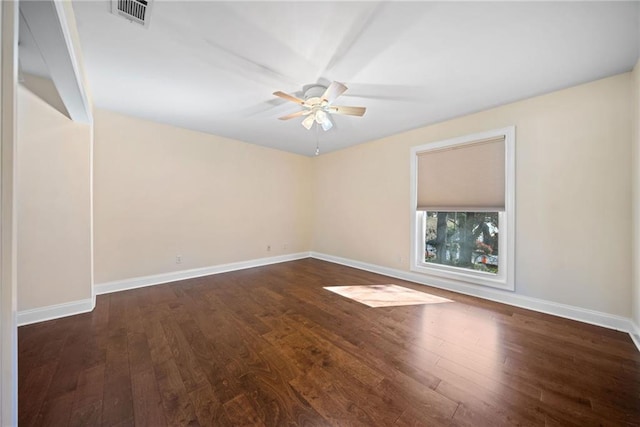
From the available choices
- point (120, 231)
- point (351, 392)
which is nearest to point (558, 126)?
point (351, 392)

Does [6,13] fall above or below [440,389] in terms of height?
above

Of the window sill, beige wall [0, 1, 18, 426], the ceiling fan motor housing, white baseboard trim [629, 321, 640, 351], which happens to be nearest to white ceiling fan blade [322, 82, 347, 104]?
the ceiling fan motor housing

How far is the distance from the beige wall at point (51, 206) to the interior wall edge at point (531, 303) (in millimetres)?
4175

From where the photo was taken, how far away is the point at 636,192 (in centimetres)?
206

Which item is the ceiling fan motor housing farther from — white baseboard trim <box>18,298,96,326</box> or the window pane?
white baseboard trim <box>18,298,96,326</box>

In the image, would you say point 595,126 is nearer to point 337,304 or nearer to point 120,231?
point 337,304

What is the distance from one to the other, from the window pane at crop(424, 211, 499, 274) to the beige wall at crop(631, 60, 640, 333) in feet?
3.45

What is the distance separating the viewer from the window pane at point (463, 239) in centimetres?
302

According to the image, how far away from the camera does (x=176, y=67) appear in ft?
6.95

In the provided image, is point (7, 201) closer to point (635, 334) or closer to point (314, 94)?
point (314, 94)

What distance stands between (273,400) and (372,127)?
11.6 feet

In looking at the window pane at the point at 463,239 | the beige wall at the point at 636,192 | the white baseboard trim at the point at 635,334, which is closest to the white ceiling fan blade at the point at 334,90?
the window pane at the point at 463,239

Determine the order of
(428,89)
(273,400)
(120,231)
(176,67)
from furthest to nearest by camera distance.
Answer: (120,231)
(428,89)
(176,67)
(273,400)

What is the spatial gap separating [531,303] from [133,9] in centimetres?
455
